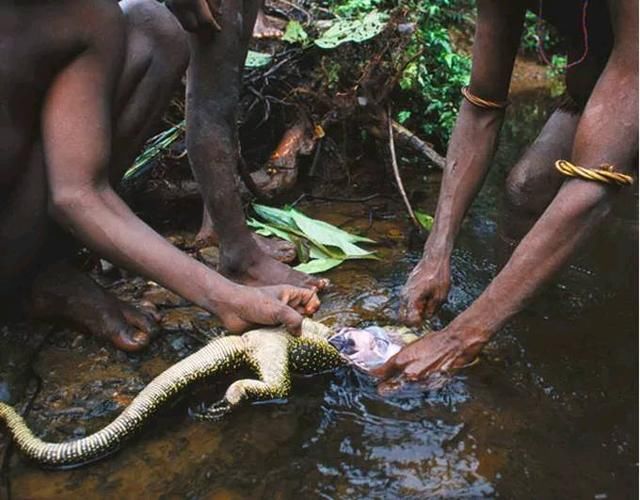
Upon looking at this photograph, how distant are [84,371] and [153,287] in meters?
0.55

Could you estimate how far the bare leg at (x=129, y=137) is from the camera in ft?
6.95

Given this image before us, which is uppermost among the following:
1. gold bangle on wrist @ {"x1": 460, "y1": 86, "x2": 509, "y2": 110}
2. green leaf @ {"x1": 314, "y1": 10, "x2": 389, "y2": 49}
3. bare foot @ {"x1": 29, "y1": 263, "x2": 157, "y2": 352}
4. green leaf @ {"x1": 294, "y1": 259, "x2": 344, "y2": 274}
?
gold bangle on wrist @ {"x1": 460, "y1": 86, "x2": 509, "y2": 110}

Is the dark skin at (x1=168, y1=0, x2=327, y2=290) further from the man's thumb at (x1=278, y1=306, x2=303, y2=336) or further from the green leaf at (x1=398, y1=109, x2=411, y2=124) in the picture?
the green leaf at (x1=398, y1=109, x2=411, y2=124)

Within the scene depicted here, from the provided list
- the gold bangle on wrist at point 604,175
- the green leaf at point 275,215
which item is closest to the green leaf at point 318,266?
the green leaf at point 275,215

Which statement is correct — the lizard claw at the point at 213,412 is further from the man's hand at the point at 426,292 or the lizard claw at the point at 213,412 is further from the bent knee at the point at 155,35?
the bent knee at the point at 155,35

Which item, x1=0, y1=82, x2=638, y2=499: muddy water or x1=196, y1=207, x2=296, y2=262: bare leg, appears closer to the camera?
x1=0, y1=82, x2=638, y2=499: muddy water

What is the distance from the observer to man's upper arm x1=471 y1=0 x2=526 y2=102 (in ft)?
7.36

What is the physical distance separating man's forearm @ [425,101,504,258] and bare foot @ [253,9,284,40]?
1832 millimetres

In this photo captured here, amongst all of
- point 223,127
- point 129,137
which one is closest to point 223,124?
point 223,127

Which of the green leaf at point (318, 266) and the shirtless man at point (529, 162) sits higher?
the shirtless man at point (529, 162)

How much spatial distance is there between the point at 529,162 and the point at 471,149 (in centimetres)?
36

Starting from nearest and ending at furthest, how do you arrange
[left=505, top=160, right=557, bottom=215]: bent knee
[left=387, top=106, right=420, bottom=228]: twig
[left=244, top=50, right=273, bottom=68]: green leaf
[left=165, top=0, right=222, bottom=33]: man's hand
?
[left=165, top=0, right=222, bottom=33]: man's hand → [left=505, top=160, right=557, bottom=215]: bent knee → [left=387, top=106, right=420, bottom=228]: twig → [left=244, top=50, right=273, bottom=68]: green leaf

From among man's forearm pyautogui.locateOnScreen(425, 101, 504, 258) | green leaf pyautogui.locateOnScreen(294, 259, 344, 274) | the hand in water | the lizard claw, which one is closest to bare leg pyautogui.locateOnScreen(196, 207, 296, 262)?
green leaf pyautogui.locateOnScreen(294, 259, 344, 274)

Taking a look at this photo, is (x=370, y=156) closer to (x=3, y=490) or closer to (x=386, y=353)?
(x=386, y=353)
